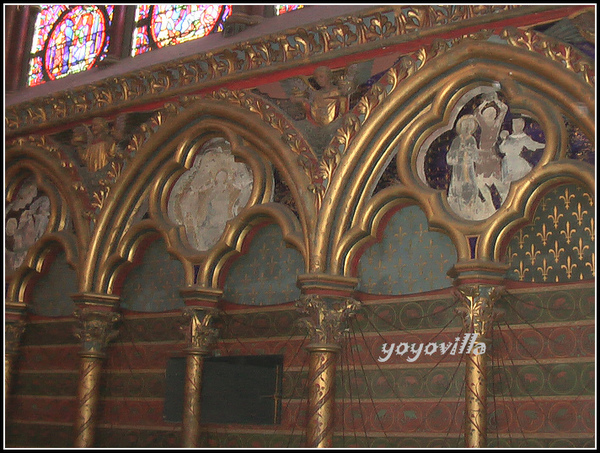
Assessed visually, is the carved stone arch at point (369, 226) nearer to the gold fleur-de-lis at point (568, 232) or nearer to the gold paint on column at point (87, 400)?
the gold fleur-de-lis at point (568, 232)

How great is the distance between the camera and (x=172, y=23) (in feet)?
30.3

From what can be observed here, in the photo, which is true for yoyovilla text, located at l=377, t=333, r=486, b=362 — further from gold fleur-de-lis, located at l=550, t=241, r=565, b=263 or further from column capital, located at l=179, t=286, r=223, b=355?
column capital, located at l=179, t=286, r=223, b=355

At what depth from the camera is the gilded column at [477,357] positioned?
5.95 m

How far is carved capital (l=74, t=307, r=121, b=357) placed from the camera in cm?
815

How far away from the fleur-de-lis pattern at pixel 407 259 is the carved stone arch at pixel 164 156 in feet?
4.12

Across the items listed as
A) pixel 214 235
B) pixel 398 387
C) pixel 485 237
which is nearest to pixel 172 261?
pixel 214 235

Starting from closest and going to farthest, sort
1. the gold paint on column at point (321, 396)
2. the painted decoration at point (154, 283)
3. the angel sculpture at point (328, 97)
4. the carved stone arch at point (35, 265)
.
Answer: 1. the gold paint on column at point (321, 396)
2. the angel sculpture at point (328, 97)
3. the painted decoration at point (154, 283)
4. the carved stone arch at point (35, 265)

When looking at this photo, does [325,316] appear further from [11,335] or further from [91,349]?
[11,335]

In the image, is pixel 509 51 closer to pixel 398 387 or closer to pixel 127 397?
pixel 398 387

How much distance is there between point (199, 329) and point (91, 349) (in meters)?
1.28

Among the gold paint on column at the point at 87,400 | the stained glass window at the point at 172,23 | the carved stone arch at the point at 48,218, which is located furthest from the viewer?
the stained glass window at the point at 172,23

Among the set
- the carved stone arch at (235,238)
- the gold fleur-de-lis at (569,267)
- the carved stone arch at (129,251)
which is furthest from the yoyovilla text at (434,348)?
the carved stone arch at (129,251)

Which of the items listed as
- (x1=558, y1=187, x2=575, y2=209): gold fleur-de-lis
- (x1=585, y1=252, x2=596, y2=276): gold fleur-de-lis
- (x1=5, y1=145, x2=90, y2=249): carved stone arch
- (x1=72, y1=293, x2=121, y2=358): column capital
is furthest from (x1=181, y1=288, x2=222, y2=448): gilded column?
(x1=585, y1=252, x2=596, y2=276): gold fleur-de-lis

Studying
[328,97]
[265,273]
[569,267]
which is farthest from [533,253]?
[265,273]
